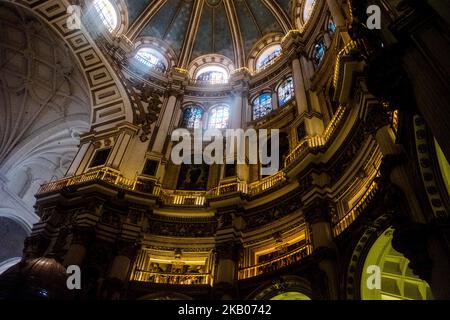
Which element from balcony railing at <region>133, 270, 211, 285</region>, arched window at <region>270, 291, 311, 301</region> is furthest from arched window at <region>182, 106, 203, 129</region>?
arched window at <region>270, 291, 311, 301</region>

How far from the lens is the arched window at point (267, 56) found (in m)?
28.3

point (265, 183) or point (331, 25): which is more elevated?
point (331, 25)

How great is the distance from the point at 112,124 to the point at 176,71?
742 centimetres

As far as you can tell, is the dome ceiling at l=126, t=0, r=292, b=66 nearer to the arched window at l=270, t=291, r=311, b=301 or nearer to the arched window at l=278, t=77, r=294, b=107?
the arched window at l=278, t=77, r=294, b=107

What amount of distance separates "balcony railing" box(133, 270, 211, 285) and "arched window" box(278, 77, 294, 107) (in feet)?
37.8

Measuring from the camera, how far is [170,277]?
16734mm

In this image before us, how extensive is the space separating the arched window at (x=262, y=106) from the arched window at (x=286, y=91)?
0.84m

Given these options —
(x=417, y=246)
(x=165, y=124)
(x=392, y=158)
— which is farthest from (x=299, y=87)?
(x=417, y=246)

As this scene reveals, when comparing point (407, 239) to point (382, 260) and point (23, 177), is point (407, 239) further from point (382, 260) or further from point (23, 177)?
point (23, 177)

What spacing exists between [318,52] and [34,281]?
19.7 m

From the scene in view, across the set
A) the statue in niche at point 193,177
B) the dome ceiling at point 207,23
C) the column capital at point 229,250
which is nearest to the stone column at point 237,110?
the statue in niche at point 193,177

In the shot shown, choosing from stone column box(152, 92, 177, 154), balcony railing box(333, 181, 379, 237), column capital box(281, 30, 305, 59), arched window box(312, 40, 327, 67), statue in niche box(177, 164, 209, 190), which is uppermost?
column capital box(281, 30, 305, 59)

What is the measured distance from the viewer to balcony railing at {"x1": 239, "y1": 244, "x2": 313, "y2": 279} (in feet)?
46.7

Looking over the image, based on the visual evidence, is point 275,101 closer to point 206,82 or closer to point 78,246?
point 206,82
